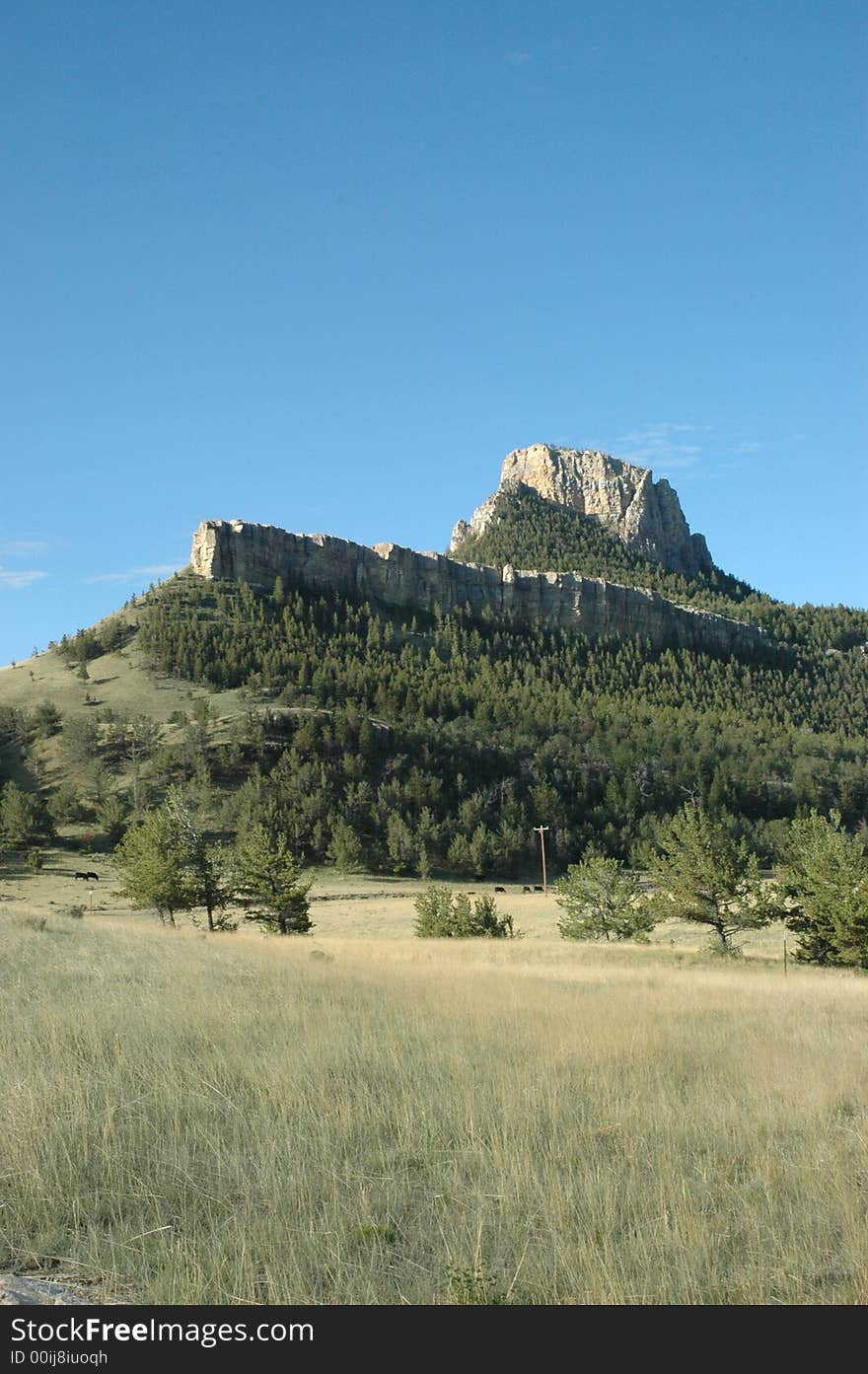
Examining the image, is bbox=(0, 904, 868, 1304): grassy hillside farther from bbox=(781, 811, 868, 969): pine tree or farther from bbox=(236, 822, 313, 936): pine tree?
bbox=(236, 822, 313, 936): pine tree

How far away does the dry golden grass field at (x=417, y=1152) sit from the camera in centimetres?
376

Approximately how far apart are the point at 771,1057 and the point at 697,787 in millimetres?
95556

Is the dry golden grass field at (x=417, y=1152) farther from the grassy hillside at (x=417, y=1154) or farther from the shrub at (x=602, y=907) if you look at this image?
the shrub at (x=602, y=907)

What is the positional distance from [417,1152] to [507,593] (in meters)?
173

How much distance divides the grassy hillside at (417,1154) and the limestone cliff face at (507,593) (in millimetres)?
155476

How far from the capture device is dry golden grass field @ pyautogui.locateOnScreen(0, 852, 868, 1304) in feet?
12.3

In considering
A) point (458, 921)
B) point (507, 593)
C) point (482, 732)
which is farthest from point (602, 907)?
point (507, 593)

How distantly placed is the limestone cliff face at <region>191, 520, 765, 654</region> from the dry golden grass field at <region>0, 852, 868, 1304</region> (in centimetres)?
15531

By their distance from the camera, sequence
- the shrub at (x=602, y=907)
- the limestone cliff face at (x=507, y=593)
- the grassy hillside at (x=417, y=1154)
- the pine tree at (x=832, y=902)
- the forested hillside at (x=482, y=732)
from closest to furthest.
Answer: the grassy hillside at (x=417, y=1154) < the pine tree at (x=832, y=902) < the shrub at (x=602, y=907) < the forested hillside at (x=482, y=732) < the limestone cliff face at (x=507, y=593)

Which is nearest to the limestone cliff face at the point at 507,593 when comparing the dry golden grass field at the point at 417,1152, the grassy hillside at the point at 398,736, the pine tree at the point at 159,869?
the grassy hillside at the point at 398,736

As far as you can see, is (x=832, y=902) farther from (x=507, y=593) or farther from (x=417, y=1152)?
(x=507, y=593)
